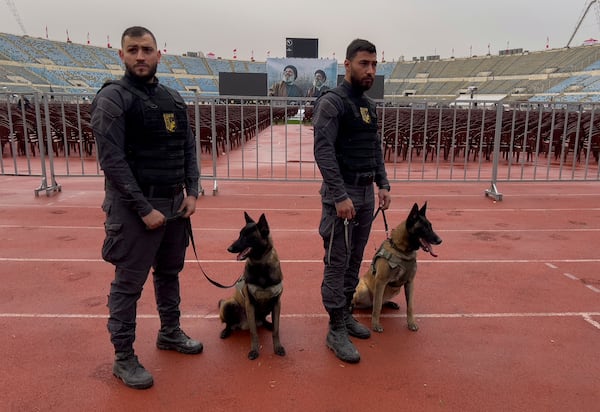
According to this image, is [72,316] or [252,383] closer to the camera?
[252,383]

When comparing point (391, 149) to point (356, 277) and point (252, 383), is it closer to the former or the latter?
point (356, 277)

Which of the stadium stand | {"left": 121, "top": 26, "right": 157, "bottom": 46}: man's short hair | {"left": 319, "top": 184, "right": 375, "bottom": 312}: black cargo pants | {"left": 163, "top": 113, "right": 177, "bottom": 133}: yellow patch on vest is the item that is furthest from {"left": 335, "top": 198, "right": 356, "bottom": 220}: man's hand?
the stadium stand

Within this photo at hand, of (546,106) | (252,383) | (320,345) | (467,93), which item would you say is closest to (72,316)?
(252,383)

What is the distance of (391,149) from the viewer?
47.1ft

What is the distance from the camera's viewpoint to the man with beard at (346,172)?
9.12 feet

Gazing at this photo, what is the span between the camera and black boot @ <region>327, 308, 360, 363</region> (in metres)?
2.93

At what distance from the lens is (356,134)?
114 inches

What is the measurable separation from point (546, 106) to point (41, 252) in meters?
8.49

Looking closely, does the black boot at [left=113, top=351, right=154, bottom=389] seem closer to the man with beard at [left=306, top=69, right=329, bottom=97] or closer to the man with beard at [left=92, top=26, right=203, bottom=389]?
the man with beard at [left=92, top=26, right=203, bottom=389]

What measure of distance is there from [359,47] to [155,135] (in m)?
1.29

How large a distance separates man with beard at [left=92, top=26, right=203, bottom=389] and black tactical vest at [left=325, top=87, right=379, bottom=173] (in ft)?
3.05

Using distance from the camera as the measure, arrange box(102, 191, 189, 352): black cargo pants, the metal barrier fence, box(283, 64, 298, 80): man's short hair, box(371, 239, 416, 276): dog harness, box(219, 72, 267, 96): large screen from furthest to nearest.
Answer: box(283, 64, 298, 80): man's short hair
box(219, 72, 267, 96): large screen
the metal barrier fence
box(371, 239, 416, 276): dog harness
box(102, 191, 189, 352): black cargo pants

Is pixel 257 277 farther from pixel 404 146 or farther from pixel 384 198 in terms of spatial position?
pixel 404 146

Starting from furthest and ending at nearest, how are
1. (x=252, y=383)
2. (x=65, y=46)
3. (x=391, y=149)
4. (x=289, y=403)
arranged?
(x=65, y=46)
(x=391, y=149)
(x=252, y=383)
(x=289, y=403)
